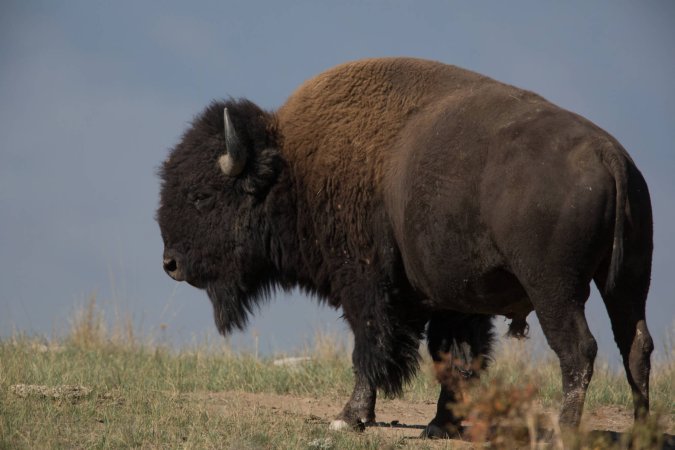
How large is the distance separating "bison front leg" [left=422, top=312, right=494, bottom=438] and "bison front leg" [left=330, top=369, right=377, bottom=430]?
0.38 m

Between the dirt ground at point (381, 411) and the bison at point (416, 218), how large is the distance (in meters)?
0.34

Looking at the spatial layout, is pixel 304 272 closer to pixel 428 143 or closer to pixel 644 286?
pixel 428 143

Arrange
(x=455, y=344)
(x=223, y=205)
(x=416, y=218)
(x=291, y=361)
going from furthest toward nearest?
(x=291, y=361) < (x=223, y=205) < (x=455, y=344) < (x=416, y=218)

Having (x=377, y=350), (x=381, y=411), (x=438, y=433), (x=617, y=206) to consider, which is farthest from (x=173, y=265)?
(x=617, y=206)

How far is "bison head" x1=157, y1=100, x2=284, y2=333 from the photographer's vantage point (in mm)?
6562

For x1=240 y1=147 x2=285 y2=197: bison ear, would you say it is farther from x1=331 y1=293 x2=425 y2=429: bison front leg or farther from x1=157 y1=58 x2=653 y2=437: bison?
x1=331 y1=293 x2=425 y2=429: bison front leg

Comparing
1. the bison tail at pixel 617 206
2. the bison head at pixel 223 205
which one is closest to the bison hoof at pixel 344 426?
the bison head at pixel 223 205

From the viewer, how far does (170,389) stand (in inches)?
287

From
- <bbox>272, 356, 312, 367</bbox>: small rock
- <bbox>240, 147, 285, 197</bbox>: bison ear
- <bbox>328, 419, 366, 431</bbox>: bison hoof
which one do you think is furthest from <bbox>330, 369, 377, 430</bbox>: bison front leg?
<bbox>272, 356, 312, 367</bbox>: small rock

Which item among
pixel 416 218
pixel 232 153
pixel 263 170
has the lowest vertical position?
pixel 416 218

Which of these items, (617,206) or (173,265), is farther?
(173,265)

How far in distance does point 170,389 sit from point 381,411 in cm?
158

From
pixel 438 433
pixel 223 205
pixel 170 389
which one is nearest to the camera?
pixel 438 433

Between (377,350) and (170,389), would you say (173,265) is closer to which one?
(170,389)
